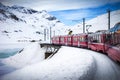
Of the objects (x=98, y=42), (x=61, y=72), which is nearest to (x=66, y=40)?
(x=98, y=42)

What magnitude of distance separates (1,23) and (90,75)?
159 m

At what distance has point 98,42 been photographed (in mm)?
19438

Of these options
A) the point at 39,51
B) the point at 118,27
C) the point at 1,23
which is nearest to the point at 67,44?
the point at 39,51

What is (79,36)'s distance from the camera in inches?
1073

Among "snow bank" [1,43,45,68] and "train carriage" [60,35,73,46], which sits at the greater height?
"train carriage" [60,35,73,46]

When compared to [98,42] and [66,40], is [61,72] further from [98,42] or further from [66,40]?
[66,40]

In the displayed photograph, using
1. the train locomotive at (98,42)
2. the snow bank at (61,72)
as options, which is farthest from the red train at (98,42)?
the snow bank at (61,72)

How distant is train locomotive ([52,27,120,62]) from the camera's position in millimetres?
11570

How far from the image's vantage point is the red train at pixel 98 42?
1153cm

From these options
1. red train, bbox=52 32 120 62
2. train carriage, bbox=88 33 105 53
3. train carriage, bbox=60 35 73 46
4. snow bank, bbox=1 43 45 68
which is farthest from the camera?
snow bank, bbox=1 43 45 68

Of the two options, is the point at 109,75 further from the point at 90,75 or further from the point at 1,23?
the point at 1,23

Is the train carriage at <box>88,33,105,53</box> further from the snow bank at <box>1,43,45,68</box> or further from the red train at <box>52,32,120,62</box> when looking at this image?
the snow bank at <box>1,43,45,68</box>

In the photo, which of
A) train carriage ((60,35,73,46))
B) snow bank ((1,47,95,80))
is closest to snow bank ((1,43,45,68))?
train carriage ((60,35,73,46))

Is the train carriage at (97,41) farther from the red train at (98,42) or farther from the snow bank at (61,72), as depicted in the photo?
the snow bank at (61,72)
